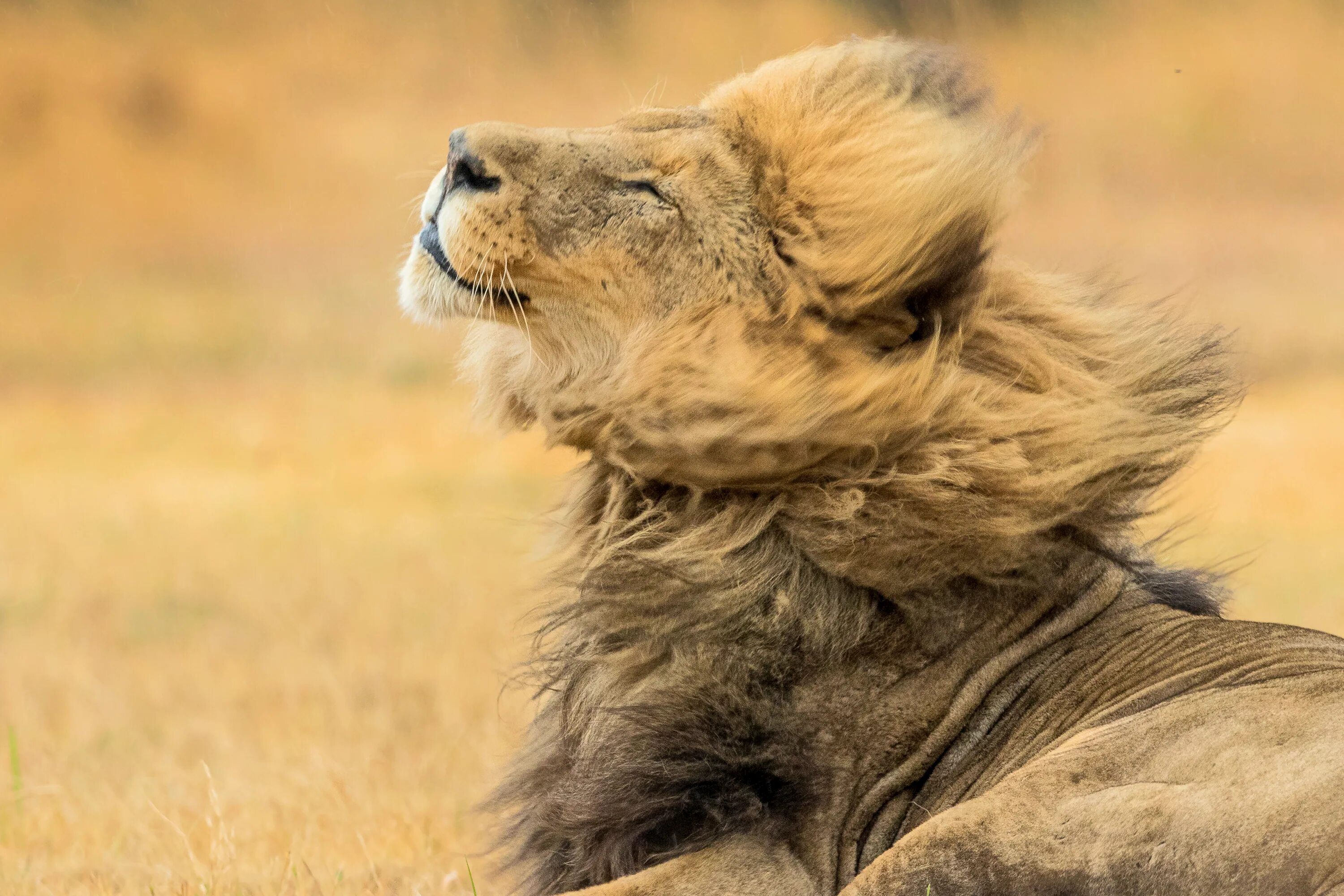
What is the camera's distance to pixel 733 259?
105 inches

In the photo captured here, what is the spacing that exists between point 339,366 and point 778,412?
12539 mm

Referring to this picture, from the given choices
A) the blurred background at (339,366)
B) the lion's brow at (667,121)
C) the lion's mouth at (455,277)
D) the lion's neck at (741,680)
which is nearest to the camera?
the lion's neck at (741,680)

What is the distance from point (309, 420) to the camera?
12852 mm

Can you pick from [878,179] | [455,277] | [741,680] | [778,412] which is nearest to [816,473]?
[778,412]

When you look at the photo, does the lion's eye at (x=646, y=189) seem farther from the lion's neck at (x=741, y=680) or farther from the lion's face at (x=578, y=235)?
the lion's neck at (x=741, y=680)

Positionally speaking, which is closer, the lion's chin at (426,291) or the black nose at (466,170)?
the black nose at (466,170)

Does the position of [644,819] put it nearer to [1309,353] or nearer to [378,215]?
[1309,353]

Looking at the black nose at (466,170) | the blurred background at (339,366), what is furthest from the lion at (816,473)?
the blurred background at (339,366)

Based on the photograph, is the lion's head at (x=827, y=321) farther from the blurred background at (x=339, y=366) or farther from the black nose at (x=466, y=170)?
the blurred background at (x=339, y=366)

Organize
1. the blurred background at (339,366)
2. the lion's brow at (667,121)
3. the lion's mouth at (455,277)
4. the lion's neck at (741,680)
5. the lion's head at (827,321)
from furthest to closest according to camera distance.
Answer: the blurred background at (339,366), the lion's brow at (667,121), the lion's mouth at (455,277), the lion's head at (827,321), the lion's neck at (741,680)

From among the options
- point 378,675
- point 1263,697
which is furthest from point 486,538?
point 1263,697

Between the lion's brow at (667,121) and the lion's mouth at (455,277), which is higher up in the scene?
the lion's brow at (667,121)

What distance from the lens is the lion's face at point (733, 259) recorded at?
255cm

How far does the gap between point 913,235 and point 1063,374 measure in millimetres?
336
